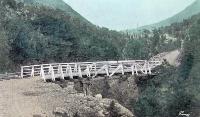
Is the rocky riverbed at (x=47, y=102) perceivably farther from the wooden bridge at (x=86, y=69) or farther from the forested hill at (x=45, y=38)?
the forested hill at (x=45, y=38)

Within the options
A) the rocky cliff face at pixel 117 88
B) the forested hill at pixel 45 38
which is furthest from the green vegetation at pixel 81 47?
the rocky cliff face at pixel 117 88

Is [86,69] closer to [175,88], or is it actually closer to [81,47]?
[175,88]

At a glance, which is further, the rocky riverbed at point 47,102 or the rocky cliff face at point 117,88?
the rocky cliff face at point 117,88

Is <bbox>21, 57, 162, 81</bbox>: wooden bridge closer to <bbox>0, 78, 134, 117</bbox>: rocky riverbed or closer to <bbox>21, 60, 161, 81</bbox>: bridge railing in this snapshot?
<bbox>21, 60, 161, 81</bbox>: bridge railing

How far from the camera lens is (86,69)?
159ft

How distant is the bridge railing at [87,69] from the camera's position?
4497cm

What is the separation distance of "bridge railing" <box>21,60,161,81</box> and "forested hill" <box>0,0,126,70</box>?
2321cm

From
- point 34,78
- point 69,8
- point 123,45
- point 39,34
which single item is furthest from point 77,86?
point 69,8

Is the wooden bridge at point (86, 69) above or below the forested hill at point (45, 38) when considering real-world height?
below

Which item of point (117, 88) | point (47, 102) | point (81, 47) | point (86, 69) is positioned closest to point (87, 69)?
point (86, 69)

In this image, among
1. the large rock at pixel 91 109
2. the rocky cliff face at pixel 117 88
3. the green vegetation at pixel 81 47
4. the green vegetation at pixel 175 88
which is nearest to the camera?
the large rock at pixel 91 109

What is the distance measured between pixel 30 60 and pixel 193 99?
36.1 meters

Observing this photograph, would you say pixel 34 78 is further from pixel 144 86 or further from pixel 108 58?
pixel 108 58

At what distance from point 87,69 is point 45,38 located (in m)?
36.6
